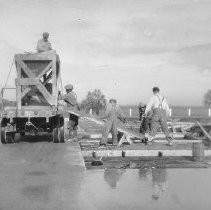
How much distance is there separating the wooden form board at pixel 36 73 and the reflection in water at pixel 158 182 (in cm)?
721

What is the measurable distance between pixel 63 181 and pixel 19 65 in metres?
9.02

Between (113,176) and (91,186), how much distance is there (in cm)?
147

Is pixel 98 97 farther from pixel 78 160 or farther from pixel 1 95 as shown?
pixel 78 160

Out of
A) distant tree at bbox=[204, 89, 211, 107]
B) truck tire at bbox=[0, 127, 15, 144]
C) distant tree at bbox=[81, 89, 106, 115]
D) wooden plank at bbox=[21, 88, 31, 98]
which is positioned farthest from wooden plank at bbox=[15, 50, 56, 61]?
distant tree at bbox=[204, 89, 211, 107]

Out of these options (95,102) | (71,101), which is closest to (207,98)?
(95,102)

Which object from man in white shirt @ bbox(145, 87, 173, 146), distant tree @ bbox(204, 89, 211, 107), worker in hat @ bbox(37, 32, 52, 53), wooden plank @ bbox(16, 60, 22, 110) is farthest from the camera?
distant tree @ bbox(204, 89, 211, 107)

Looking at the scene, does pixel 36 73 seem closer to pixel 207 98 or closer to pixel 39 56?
pixel 39 56

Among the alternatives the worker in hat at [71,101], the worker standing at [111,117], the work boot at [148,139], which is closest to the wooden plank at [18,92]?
the worker in hat at [71,101]

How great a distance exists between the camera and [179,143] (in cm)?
1756

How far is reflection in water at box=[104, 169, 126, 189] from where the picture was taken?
913 cm

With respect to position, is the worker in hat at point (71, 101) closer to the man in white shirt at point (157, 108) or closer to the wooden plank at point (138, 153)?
the man in white shirt at point (157, 108)

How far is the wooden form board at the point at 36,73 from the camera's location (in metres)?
17.2

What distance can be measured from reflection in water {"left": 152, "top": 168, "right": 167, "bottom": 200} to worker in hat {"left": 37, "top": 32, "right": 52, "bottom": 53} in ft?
27.5

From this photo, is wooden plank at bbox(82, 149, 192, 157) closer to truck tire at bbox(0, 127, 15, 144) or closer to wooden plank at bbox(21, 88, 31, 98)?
truck tire at bbox(0, 127, 15, 144)
